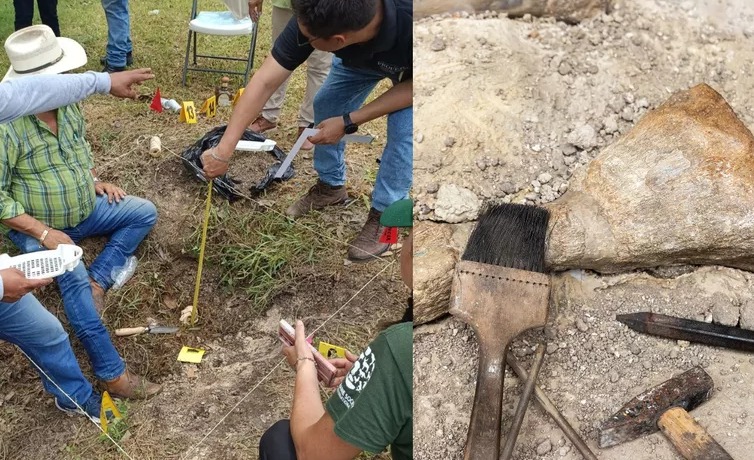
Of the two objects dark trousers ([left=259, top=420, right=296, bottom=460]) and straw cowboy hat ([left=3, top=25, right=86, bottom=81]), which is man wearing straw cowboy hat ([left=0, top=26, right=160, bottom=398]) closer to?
straw cowboy hat ([left=3, top=25, right=86, bottom=81])

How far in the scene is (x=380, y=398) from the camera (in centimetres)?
90

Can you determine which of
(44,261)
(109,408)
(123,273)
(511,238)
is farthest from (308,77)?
(511,238)

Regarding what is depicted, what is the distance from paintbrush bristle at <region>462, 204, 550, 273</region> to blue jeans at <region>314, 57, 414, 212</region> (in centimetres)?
121

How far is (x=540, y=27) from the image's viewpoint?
2.87 feet

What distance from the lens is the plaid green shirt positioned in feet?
5.85

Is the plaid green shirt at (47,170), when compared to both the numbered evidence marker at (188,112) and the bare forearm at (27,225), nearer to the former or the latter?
the bare forearm at (27,225)

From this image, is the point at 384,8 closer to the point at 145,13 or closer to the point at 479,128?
the point at 479,128

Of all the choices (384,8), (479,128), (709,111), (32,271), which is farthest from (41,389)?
(709,111)

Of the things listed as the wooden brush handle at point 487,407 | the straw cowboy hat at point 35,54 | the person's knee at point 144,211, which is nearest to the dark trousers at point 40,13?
the straw cowboy hat at point 35,54

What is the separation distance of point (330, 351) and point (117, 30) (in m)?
1.10

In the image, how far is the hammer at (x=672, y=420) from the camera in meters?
0.66

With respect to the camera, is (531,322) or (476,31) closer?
(531,322)

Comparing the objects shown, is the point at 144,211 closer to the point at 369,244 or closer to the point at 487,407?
the point at 369,244

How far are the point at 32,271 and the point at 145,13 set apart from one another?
89 cm
